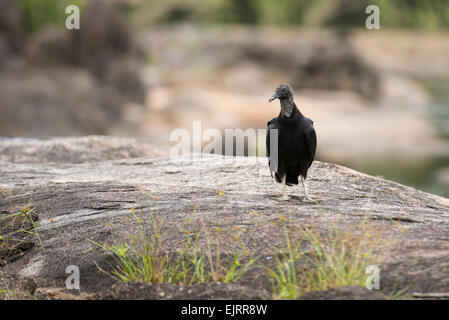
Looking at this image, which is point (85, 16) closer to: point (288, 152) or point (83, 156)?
point (83, 156)

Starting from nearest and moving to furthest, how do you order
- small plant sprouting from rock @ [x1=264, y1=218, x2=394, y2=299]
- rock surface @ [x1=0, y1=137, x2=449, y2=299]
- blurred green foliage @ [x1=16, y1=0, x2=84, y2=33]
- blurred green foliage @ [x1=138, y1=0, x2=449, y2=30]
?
small plant sprouting from rock @ [x1=264, y1=218, x2=394, y2=299] → rock surface @ [x1=0, y1=137, x2=449, y2=299] → blurred green foliage @ [x1=16, y1=0, x2=84, y2=33] → blurred green foliage @ [x1=138, y1=0, x2=449, y2=30]

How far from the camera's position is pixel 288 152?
6.01m

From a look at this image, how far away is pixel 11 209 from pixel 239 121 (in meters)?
29.1

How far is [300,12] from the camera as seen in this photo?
70.9m

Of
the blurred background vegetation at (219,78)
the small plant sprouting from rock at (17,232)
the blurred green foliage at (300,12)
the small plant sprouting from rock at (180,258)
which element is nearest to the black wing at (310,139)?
the small plant sprouting from rock at (180,258)

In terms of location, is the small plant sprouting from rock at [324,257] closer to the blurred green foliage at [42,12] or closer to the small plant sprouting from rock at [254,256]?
the small plant sprouting from rock at [254,256]

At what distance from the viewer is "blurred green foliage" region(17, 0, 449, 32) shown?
217ft

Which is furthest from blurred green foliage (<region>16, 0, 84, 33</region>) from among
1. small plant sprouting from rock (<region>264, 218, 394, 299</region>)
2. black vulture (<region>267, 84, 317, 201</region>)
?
small plant sprouting from rock (<region>264, 218, 394, 299</region>)

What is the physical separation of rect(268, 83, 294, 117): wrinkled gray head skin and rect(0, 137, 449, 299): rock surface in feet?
2.82

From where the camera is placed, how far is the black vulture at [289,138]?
19.5ft

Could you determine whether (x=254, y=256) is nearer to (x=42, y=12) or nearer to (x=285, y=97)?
(x=285, y=97)

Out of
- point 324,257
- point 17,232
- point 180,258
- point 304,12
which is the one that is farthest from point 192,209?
point 304,12

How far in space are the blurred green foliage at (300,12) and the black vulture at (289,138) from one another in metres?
59.2

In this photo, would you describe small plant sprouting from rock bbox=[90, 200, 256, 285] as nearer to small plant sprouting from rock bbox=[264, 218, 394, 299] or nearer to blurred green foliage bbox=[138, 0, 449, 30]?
small plant sprouting from rock bbox=[264, 218, 394, 299]
